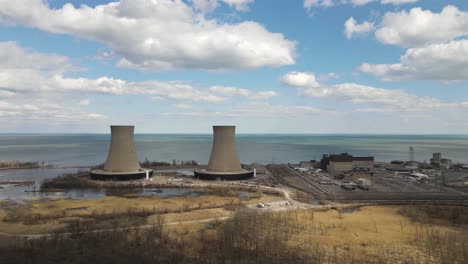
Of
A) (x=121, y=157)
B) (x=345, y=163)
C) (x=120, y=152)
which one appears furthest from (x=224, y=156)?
(x=345, y=163)

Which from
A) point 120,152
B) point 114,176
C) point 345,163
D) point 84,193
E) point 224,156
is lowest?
point 84,193

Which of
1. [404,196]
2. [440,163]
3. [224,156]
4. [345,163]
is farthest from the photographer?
[440,163]

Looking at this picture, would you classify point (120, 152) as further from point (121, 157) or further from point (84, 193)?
point (84, 193)

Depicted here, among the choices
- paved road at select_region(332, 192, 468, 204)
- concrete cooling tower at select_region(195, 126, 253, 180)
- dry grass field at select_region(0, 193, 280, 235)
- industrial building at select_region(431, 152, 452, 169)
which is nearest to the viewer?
dry grass field at select_region(0, 193, 280, 235)

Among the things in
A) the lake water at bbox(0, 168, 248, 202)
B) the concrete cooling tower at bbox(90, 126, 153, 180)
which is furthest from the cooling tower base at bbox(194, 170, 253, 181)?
the concrete cooling tower at bbox(90, 126, 153, 180)

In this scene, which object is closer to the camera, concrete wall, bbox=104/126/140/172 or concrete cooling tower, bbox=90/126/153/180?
concrete cooling tower, bbox=90/126/153/180

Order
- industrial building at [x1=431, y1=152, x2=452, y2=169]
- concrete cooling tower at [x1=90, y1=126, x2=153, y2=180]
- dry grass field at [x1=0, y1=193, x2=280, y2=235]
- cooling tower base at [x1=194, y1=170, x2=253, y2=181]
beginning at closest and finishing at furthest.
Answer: dry grass field at [x1=0, y1=193, x2=280, y2=235] → cooling tower base at [x1=194, y1=170, x2=253, y2=181] → concrete cooling tower at [x1=90, y1=126, x2=153, y2=180] → industrial building at [x1=431, y1=152, x2=452, y2=169]

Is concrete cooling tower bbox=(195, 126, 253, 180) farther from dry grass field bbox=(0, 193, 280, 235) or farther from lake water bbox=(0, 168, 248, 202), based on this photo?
dry grass field bbox=(0, 193, 280, 235)

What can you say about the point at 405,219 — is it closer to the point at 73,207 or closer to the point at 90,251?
the point at 90,251

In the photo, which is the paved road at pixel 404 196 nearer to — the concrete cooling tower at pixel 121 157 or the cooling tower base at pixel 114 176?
the cooling tower base at pixel 114 176
